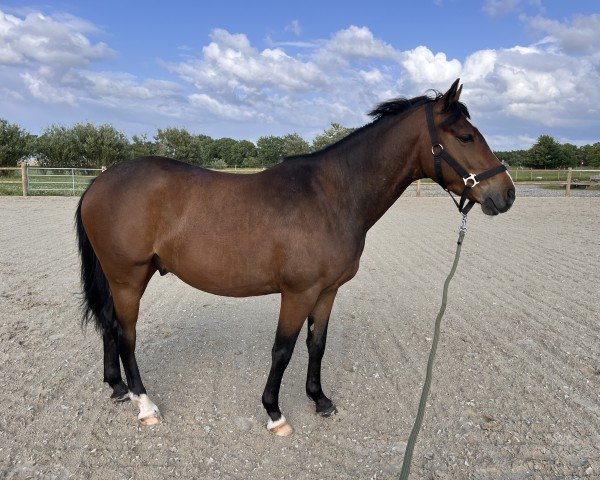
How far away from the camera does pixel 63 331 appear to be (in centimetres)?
469

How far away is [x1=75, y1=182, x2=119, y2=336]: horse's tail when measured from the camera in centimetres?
344

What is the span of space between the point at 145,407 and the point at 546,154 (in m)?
68.3

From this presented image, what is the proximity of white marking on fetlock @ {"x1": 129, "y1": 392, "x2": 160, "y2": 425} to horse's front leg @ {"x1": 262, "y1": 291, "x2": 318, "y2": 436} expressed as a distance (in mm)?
823

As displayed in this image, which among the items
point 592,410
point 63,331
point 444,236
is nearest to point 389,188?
point 592,410

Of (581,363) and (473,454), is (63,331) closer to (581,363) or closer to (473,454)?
(473,454)

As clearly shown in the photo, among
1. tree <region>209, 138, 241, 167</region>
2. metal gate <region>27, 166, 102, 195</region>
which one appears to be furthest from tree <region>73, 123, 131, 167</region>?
tree <region>209, 138, 241, 167</region>

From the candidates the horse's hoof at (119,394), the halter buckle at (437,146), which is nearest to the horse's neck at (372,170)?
the halter buckle at (437,146)

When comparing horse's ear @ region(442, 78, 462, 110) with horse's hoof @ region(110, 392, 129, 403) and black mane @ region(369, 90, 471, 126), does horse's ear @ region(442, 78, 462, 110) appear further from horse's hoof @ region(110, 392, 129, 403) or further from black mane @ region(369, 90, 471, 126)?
horse's hoof @ region(110, 392, 129, 403)

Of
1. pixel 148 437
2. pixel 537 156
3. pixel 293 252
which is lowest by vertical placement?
pixel 148 437

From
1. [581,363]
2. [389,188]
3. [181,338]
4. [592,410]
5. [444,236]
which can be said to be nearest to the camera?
[389,188]

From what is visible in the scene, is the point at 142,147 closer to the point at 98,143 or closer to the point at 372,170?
the point at 98,143

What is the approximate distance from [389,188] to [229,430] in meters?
2.08

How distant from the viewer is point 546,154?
2355 inches

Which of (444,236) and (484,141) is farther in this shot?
(444,236)
